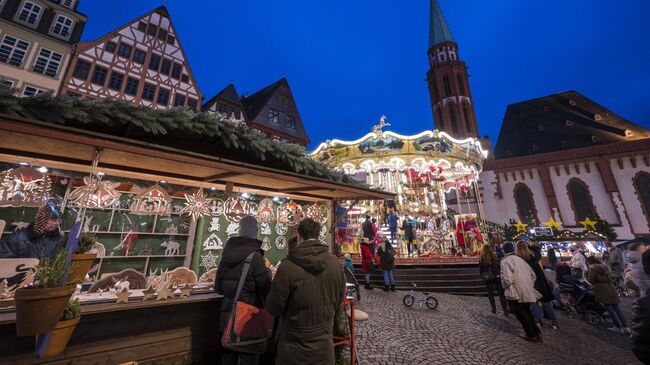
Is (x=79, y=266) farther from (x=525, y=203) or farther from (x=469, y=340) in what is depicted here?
(x=525, y=203)

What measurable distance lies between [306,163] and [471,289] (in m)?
7.98

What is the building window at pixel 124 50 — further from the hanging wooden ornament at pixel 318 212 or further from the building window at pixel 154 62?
the hanging wooden ornament at pixel 318 212

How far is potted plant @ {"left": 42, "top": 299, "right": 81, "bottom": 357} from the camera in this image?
80.9 inches

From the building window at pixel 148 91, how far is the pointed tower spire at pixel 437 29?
37521mm

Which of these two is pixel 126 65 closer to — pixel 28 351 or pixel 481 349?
pixel 28 351

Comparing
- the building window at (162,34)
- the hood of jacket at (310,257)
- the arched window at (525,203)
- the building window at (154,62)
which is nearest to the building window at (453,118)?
the arched window at (525,203)

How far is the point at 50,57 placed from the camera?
1367 cm

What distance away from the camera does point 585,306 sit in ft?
21.6

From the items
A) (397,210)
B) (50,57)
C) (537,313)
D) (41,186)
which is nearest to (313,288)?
(41,186)

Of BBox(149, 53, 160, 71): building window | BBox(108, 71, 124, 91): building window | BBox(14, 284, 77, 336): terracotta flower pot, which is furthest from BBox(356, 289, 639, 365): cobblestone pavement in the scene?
BBox(149, 53, 160, 71): building window

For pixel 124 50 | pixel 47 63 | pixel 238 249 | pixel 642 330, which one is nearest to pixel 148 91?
pixel 124 50

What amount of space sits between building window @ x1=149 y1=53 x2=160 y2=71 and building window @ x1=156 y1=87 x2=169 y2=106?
4.74 ft

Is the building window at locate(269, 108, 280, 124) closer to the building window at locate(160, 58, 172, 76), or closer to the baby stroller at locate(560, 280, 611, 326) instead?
the building window at locate(160, 58, 172, 76)

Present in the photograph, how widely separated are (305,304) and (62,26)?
2247 centimetres
